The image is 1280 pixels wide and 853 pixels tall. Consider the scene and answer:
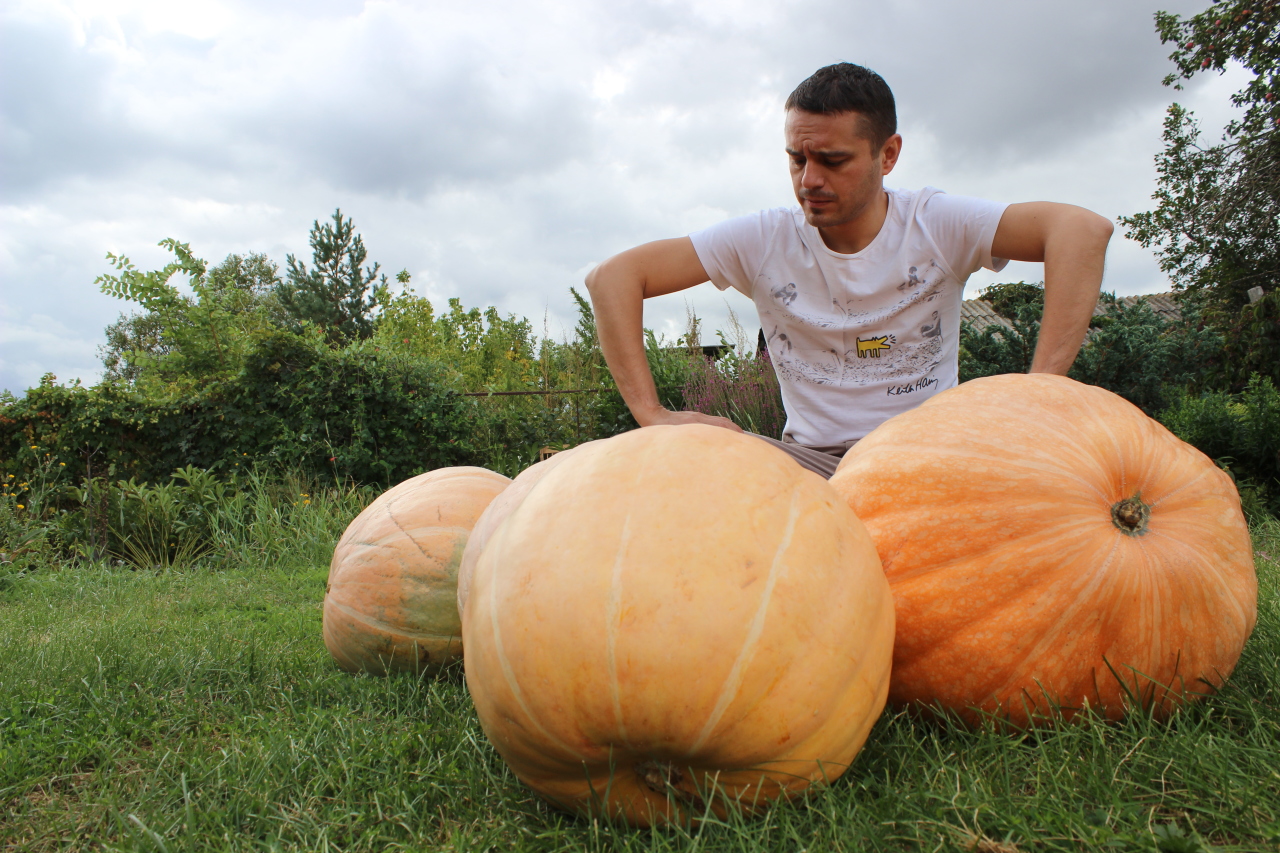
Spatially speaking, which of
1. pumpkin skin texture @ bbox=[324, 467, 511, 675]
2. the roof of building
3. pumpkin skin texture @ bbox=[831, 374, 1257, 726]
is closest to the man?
pumpkin skin texture @ bbox=[324, 467, 511, 675]

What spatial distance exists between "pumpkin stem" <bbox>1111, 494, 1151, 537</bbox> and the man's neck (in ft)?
5.41

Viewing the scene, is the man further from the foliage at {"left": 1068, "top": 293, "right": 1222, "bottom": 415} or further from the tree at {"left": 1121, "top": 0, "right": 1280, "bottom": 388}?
the tree at {"left": 1121, "top": 0, "right": 1280, "bottom": 388}

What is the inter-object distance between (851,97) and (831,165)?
24cm

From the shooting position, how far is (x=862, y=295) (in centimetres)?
294

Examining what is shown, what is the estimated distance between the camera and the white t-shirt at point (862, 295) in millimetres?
2893

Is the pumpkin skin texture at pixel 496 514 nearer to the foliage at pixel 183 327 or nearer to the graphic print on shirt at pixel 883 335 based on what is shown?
the graphic print on shirt at pixel 883 335

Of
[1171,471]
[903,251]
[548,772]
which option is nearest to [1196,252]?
[903,251]

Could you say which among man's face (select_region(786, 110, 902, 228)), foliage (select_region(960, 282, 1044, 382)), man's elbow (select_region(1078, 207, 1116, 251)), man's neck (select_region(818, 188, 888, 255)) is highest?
man's face (select_region(786, 110, 902, 228))

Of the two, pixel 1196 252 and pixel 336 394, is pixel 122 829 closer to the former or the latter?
pixel 336 394

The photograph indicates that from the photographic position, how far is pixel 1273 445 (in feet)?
17.5

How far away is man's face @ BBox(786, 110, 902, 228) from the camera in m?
2.67

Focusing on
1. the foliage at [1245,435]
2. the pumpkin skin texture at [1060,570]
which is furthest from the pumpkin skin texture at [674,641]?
the foliage at [1245,435]

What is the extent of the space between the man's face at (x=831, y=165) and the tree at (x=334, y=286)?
2843 centimetres

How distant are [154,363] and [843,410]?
923cm
